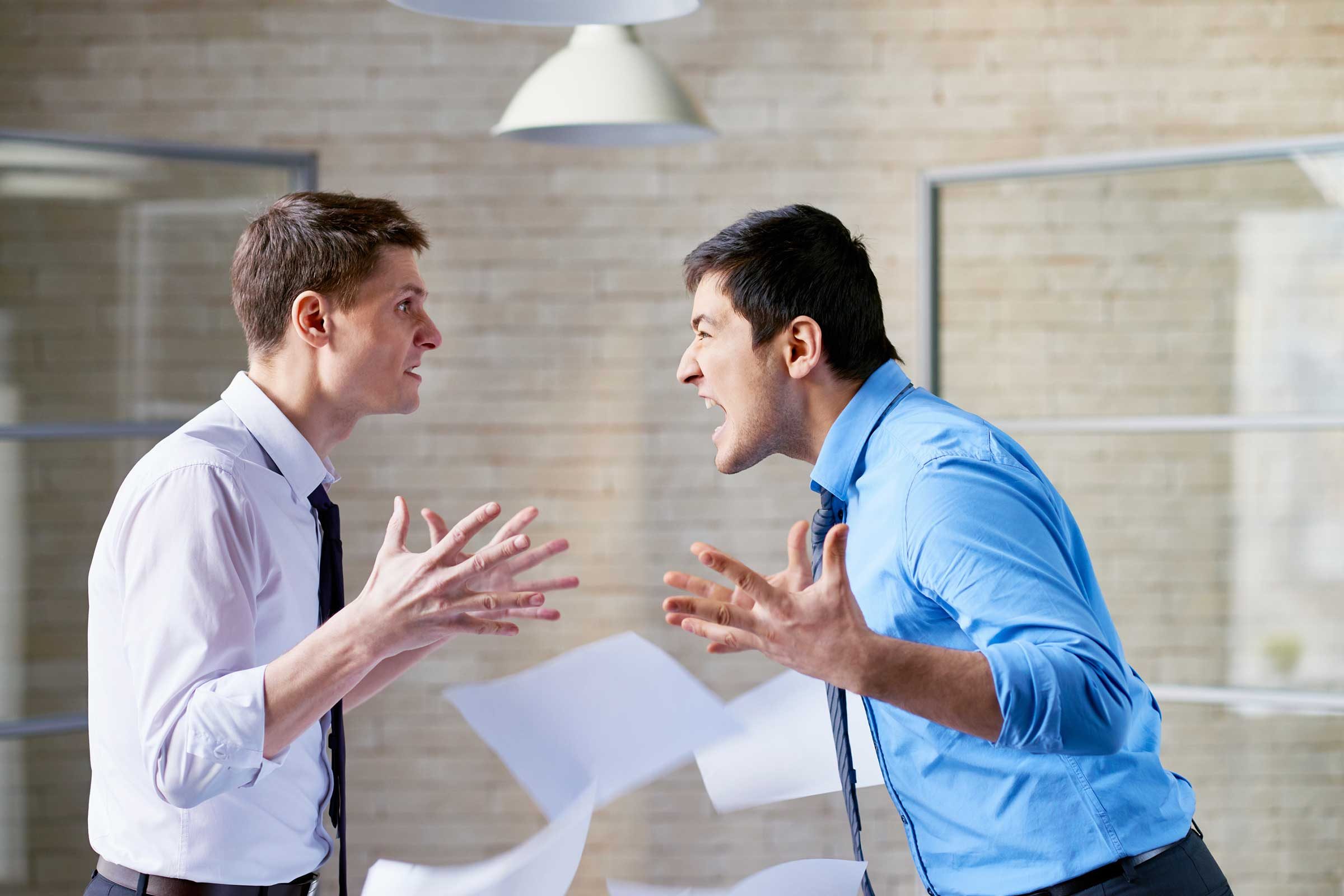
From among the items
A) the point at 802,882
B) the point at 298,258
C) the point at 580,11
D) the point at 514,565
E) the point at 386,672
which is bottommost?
the point at 802,882

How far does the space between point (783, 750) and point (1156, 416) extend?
1797 mm

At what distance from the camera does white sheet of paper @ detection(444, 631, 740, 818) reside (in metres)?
1.57

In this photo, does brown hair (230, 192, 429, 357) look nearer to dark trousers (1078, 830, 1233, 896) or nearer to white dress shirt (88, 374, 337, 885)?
white dress shirt (88, 374, 337, 885)

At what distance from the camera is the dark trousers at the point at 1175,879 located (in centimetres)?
134

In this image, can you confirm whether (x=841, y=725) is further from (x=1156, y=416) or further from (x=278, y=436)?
(x=1156, y=416)

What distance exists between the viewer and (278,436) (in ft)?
5.19

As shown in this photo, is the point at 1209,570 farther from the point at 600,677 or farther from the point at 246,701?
the point at 246,701

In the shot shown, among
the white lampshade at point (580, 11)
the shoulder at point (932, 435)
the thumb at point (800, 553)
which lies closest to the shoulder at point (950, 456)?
the shoulder at point (932, 435)

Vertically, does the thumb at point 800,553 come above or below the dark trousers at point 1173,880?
above

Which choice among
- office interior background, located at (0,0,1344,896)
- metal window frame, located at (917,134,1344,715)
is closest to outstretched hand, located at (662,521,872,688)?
metal window frame, located at (917,134,1344,715)

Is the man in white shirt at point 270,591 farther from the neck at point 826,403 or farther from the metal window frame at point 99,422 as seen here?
the metal window frame at point 99,422

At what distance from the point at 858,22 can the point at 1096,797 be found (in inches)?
115

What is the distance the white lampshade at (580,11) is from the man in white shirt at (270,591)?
0.33 metres

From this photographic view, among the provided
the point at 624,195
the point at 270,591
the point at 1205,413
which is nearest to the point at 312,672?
the point at 270,591
